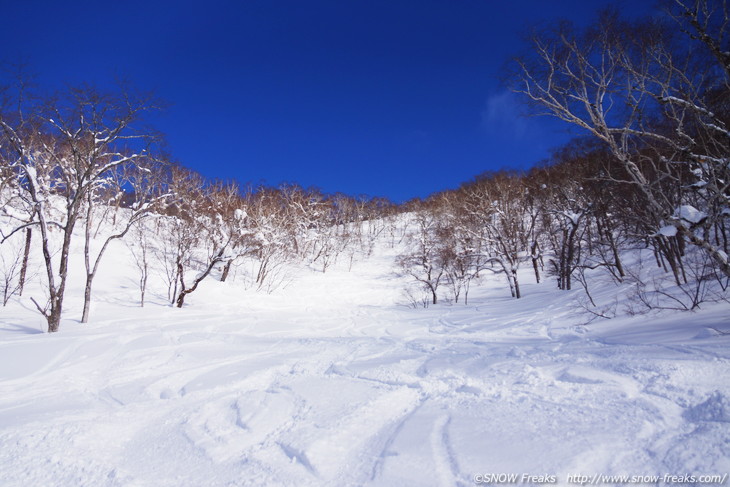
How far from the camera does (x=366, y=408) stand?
352 cm

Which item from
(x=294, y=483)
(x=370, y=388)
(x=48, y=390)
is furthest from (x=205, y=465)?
(x=48, y=390)

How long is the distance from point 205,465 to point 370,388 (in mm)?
2092

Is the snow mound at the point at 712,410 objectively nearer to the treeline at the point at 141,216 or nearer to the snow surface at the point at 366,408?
the snow surface at the point at 366,408

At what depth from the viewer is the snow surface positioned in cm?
249

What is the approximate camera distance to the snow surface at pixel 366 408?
2.49m
